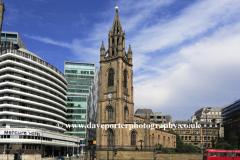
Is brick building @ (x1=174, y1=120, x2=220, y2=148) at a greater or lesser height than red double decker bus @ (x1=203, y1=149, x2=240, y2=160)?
lesser

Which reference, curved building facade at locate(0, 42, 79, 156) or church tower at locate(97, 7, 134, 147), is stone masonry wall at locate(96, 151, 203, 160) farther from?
curved building facade at locate(0, 42, 79, 156)

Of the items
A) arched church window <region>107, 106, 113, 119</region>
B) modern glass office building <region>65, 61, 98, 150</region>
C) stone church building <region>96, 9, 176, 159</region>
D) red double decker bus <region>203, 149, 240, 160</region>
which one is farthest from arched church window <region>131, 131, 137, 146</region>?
modern glass office building <region>65, 61, 98, 150</region>

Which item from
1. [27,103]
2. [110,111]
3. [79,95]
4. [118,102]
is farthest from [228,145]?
[79,95]

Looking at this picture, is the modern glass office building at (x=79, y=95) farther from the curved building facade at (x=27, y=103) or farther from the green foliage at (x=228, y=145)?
the green foliage at (x=228, y=145)

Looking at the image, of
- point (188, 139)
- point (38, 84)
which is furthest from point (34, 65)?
point (188, 139)

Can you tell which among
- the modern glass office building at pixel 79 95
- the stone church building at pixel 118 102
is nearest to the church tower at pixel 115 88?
the stone church building at pixel 118 102

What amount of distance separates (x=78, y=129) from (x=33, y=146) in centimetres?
3761

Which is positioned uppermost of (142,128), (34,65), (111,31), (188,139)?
(111,31)

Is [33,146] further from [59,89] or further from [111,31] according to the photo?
[111,31]

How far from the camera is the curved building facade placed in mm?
66500

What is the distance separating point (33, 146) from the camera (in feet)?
230

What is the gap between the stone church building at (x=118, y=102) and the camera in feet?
212

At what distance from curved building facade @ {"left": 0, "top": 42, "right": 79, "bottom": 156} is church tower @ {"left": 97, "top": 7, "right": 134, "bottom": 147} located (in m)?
19.7

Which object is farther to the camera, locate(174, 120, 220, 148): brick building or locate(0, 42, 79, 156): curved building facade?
locate(174, 120, 220, 148): brick building
